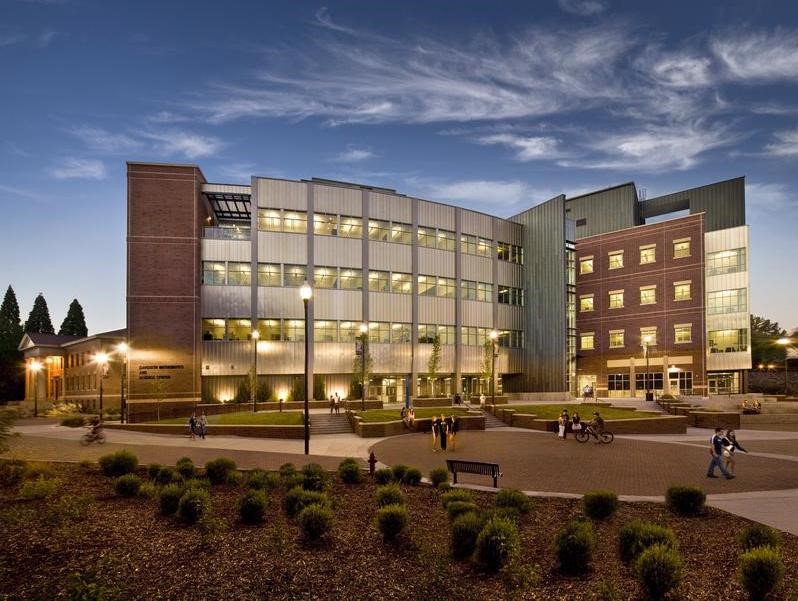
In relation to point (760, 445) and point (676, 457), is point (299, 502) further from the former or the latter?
point (760, 445)

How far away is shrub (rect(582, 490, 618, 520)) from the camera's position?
1209cm

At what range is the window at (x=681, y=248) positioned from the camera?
60.3 meters

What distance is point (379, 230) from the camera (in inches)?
2205

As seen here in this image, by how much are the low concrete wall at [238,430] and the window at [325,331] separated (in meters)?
→ 19.5

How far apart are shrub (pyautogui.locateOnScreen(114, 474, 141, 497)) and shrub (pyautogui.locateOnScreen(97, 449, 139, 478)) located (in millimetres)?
2633

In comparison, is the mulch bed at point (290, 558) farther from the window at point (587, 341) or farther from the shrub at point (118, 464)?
the window at point (587, 341)

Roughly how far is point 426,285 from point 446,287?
2.61 meters

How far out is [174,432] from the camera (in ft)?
112

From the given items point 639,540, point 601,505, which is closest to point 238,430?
point 601,505

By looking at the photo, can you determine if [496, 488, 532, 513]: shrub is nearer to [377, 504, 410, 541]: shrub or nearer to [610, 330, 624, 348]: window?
[377, 504, 410, 541]: shrub

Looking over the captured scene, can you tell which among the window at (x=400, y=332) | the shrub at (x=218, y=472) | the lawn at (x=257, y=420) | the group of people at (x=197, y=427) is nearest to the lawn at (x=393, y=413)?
the lawn at (x=257, y=420)

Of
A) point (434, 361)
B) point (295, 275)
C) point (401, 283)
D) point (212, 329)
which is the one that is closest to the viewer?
point (212, 329)

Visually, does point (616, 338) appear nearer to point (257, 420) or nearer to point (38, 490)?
point (257, 420)

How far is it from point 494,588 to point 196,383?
4558cm
